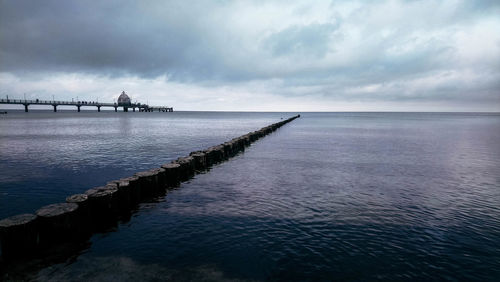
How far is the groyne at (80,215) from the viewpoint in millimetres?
7246

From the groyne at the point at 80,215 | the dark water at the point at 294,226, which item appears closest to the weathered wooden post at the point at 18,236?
the groyne at the point at 80,215

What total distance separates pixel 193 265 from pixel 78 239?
3.74 meters

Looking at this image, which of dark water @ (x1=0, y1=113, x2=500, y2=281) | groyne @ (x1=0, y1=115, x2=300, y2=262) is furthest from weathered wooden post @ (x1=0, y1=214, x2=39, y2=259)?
dark water @ (x1=0, y1=113, x2=500, y2=281)

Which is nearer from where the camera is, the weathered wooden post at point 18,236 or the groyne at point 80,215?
the weathered wooden post at point 18,236

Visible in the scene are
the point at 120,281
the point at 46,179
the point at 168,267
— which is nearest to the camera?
the point at 120,281

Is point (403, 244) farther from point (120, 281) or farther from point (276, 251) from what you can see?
point (120, 281)

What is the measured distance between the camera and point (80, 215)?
866 cm

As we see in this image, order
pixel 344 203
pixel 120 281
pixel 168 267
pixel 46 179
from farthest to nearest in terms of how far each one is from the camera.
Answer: pixel 46 179
pixel 344 203
pixel 168 267
pixel 120 281

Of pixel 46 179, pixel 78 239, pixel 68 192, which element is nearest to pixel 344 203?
pixel 78 239

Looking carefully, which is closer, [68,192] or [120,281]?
[120,281]

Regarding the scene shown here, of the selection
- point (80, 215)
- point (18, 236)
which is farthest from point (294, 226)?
point (18, 236)

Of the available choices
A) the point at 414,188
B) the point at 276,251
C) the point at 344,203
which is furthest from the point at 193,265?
the point at 414,188

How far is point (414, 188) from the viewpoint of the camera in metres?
14.3

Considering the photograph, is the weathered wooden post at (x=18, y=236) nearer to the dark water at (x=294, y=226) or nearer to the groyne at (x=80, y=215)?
the groyne at (x=80, y=215)
